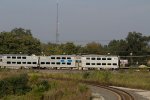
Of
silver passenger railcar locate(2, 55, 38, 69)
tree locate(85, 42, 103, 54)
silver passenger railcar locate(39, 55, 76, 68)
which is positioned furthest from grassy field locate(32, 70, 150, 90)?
tree locate(85, 42, 103, 54)

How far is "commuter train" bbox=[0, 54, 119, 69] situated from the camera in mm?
98894

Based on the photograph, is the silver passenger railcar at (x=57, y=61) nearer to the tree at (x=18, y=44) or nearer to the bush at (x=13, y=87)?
the tree at (x=18, y=44)

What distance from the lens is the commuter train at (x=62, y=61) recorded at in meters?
98.9

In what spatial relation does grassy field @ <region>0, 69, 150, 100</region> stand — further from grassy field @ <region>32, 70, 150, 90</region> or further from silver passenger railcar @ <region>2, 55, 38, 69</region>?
silver passenger railcar @ <region>2, 55, 38, 69</region>

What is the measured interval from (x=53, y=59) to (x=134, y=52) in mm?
36797

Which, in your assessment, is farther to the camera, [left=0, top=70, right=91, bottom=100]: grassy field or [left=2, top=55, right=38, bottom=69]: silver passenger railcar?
[left=2, top=55, right=38, bottom=69]: silver passenger railcar

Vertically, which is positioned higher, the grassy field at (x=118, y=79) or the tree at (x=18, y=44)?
the tree at (x=18, y=44)

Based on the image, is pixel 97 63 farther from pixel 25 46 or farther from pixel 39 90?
pixel 39 90

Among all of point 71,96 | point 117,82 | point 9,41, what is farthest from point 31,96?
point 9,41

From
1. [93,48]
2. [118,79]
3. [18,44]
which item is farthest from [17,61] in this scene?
[118,79]

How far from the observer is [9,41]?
422 feet

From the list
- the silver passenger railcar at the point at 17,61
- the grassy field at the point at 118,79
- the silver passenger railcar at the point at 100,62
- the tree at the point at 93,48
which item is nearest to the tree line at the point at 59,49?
the tree at the point at 93,48

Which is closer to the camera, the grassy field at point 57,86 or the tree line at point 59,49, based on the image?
the grassy field at point 57,86

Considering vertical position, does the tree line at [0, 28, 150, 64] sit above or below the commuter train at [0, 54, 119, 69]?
above
